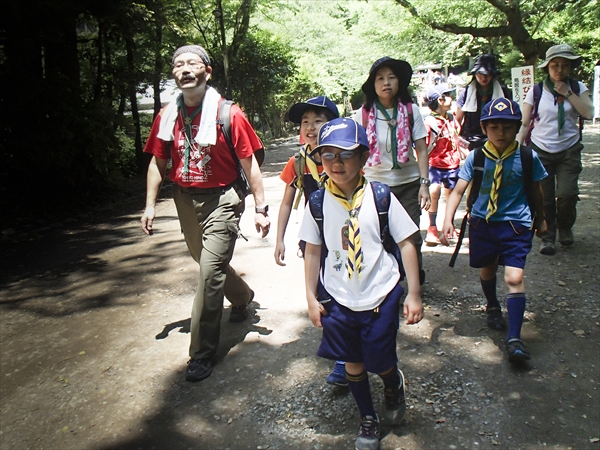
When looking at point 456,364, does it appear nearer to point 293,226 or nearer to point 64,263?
point 293,226

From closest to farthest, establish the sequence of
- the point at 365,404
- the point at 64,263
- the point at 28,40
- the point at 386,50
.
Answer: the point at 365,404, the point at 64,263, the point at 28,40, the point at 386,50

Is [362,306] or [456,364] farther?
[456,364]

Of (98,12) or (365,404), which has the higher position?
(98,12)

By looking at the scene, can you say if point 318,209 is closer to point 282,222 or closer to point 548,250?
point 282,222

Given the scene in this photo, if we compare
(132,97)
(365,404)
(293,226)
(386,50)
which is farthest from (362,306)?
→ (386,50)

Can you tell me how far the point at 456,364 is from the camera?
12.0 feet

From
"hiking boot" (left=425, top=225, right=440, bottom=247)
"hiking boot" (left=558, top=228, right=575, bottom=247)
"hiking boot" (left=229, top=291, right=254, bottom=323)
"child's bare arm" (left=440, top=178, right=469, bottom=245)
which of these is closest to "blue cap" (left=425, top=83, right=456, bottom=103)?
"hiking boot" (left=425, top=225, right=440, bottom=247)

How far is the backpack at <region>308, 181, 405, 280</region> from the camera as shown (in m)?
2.71

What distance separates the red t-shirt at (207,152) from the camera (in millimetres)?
3955

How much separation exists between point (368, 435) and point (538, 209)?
6.55ft

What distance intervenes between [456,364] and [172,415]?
1.89m

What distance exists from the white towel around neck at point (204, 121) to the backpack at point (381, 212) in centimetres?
135

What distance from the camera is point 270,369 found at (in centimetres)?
381

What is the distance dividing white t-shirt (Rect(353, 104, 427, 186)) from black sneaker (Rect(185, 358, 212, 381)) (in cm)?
200
